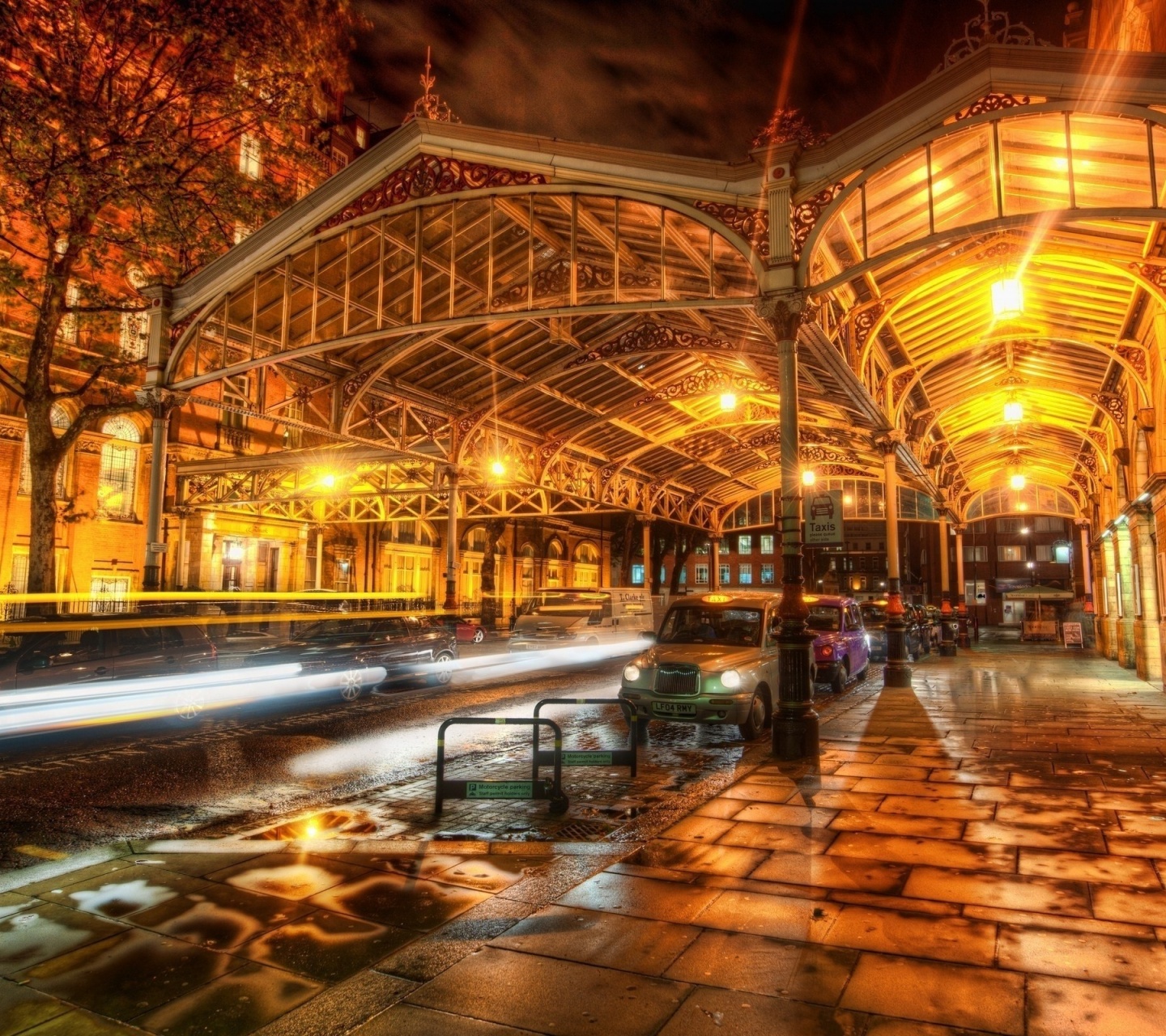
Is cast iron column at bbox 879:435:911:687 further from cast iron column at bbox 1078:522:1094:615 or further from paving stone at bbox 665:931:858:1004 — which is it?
cast iron column at bbox 1078:522:1094:615

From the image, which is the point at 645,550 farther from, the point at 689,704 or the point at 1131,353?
the point at 689,704

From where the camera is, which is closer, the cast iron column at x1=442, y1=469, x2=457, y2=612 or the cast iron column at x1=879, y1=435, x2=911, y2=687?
the cast iron column at x1=879, y1=435, x2=911, y2=687

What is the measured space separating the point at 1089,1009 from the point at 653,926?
2.14 meters

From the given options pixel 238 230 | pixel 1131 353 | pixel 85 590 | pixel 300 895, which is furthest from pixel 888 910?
pixel 238 230

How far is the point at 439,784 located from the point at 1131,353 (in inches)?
580

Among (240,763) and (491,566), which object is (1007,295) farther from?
(491,566)

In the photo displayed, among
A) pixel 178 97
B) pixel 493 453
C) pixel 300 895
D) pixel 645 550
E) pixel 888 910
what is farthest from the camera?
pixel 645 550

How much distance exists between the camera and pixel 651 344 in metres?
17.8

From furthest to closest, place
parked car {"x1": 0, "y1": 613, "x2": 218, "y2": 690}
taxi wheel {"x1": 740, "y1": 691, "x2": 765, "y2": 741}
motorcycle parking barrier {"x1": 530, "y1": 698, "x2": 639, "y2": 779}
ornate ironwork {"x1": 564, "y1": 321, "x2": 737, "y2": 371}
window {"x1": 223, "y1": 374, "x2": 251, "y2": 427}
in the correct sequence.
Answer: window {"x1": 223, "y1": 374, "x2": 251, "y2": 427} → ornate ironwork {"x1": 564, "y1": 321, "x2": 737, "y2": 371} → taxi wheel {"x1": 740, "y1": 691, "x2": 765, "y2": 741} → parked car {"x1": 0, "y1": 613, "x2": 218, "y2": 690} → motorcycle parking barrier {"x1": 530, "y1": 698, "x2": 639, "y2": 779}

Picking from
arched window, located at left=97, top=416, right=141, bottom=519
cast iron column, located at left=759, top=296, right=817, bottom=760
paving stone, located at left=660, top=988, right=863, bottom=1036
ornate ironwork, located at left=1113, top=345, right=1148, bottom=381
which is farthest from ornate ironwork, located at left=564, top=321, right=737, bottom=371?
arched window, located at left=97, top=416, right=141, bottom=519

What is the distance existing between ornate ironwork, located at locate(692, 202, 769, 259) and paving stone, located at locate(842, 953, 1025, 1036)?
890 centimetres

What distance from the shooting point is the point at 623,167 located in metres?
11.7

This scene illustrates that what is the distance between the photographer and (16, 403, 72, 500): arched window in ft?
75.0

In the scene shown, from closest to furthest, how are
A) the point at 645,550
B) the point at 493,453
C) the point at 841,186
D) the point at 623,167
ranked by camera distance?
the point at 841,186, the point at 623,167, the point at 493,453, the point at 645,550
